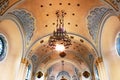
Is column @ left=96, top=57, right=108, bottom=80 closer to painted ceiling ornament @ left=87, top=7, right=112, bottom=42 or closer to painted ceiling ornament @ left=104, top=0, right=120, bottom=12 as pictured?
painted ceiling ornament @ left=87, top=7, right=112, bottom=42

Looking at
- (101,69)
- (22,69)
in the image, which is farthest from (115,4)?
(22,69)

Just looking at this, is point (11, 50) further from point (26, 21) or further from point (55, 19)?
point (55, 19)

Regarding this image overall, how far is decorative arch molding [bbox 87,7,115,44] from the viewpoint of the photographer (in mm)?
9266

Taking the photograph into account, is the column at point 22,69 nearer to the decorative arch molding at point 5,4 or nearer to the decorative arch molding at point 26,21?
the decorative arch molding at point 26,21

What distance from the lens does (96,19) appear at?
10.1 metres

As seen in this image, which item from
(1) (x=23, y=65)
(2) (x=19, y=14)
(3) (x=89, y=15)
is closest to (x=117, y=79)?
(3) (x=89, y=15)

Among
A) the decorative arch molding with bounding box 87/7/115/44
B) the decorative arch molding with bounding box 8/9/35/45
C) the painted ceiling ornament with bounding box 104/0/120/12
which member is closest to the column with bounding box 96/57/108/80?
the decorative arch molding with bounding box 87/7/115/44

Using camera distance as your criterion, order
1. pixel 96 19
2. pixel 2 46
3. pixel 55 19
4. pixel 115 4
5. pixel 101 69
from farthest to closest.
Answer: pixel 101 69
pixel 55 19
pixel 2 46
pixel 96 19
pixel 115 4

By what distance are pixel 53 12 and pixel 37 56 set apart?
473cm

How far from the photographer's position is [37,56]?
13422 mm

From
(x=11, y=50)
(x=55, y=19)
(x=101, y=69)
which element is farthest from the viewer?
(x=11, y=50)

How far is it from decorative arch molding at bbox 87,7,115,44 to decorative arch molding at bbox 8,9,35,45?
3462 mm

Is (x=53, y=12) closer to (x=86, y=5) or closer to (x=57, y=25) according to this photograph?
(x=57, y=25)

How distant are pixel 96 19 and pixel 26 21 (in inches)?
163
